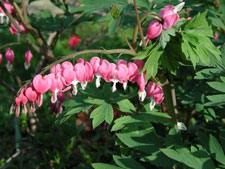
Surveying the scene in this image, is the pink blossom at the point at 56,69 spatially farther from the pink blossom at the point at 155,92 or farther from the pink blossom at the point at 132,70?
the pink blossom at the point at 155,92

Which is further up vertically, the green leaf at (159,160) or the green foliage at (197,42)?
the green foliage at (197,42)

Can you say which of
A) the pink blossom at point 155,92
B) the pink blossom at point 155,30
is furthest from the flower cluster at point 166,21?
the pink blossom at point 155,92

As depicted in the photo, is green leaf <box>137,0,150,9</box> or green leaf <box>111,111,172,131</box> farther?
green leaf <box>137,0,150,9</box>

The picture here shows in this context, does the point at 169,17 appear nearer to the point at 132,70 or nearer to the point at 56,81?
the point at 132,70

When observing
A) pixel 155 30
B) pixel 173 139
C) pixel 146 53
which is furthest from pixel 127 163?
pixel 155 30

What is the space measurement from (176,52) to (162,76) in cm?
18

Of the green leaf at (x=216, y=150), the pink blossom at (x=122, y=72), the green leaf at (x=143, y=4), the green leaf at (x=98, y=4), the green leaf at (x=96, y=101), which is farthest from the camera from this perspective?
the green leaf at (x=143, y=4)

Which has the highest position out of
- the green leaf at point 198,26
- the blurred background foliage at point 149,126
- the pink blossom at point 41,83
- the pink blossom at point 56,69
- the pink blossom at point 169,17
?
the pink blossom at point 169,17

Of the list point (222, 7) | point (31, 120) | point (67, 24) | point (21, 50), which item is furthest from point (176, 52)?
point (21, 50)

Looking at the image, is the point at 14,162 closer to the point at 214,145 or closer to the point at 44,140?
the point at 44,140

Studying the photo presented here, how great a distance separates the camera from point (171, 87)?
160 cm

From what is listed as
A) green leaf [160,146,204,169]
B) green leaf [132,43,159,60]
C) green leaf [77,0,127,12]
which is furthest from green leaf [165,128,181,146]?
green leaf [77,0,127,12]

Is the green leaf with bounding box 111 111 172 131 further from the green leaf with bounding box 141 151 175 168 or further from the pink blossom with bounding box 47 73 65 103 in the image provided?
the pink blossom with bounding box 47 73 65 103

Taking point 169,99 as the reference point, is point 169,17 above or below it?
above
